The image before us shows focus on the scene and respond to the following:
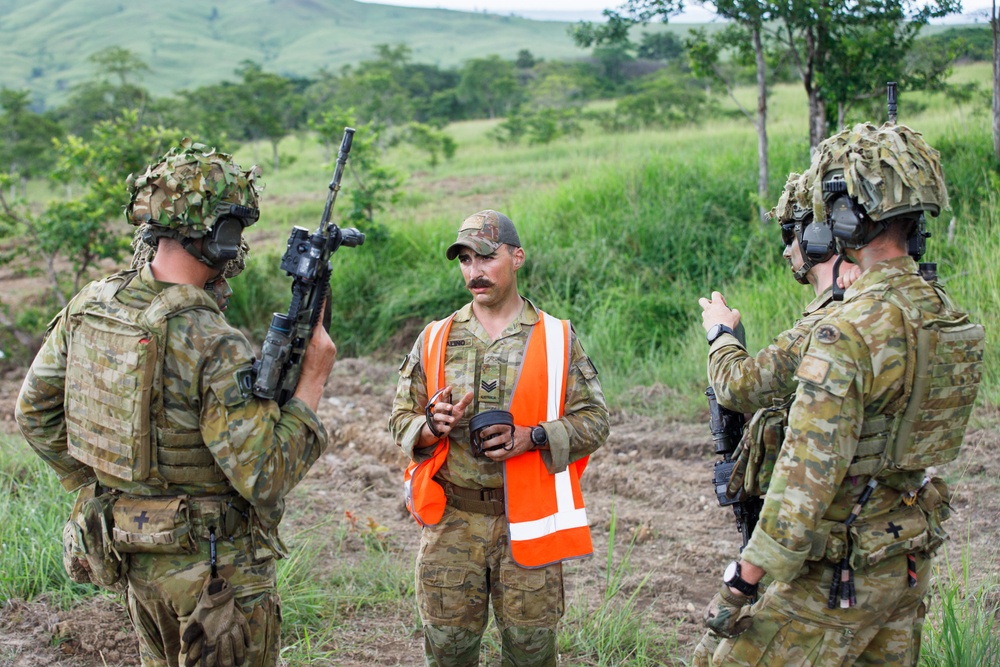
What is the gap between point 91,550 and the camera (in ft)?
8.45

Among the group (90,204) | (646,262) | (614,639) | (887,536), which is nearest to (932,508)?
(887,536)

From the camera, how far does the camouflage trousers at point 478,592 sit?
3.06m

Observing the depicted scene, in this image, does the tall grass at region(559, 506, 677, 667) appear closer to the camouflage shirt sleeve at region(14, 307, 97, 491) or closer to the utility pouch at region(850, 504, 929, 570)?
the utility pouch at region(850, 504, 929, 570)

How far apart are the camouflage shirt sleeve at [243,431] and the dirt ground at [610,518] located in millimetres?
1672

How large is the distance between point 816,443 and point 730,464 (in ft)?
2.03

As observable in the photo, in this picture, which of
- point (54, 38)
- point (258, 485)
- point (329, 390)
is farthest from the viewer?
point (54, 38)

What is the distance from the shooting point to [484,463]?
312cm

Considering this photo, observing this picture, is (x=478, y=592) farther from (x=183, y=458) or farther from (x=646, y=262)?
(x=646, y=262)

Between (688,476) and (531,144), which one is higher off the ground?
(531,144)

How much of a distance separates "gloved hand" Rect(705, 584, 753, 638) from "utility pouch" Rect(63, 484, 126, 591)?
175 cm

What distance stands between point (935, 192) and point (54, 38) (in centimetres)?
10639

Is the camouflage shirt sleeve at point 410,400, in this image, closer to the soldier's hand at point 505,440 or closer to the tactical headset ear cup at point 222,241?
the soldier's hand at point 505,440

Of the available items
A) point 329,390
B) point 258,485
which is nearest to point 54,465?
point 258,485

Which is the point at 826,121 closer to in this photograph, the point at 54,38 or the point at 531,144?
the point at 531,144
